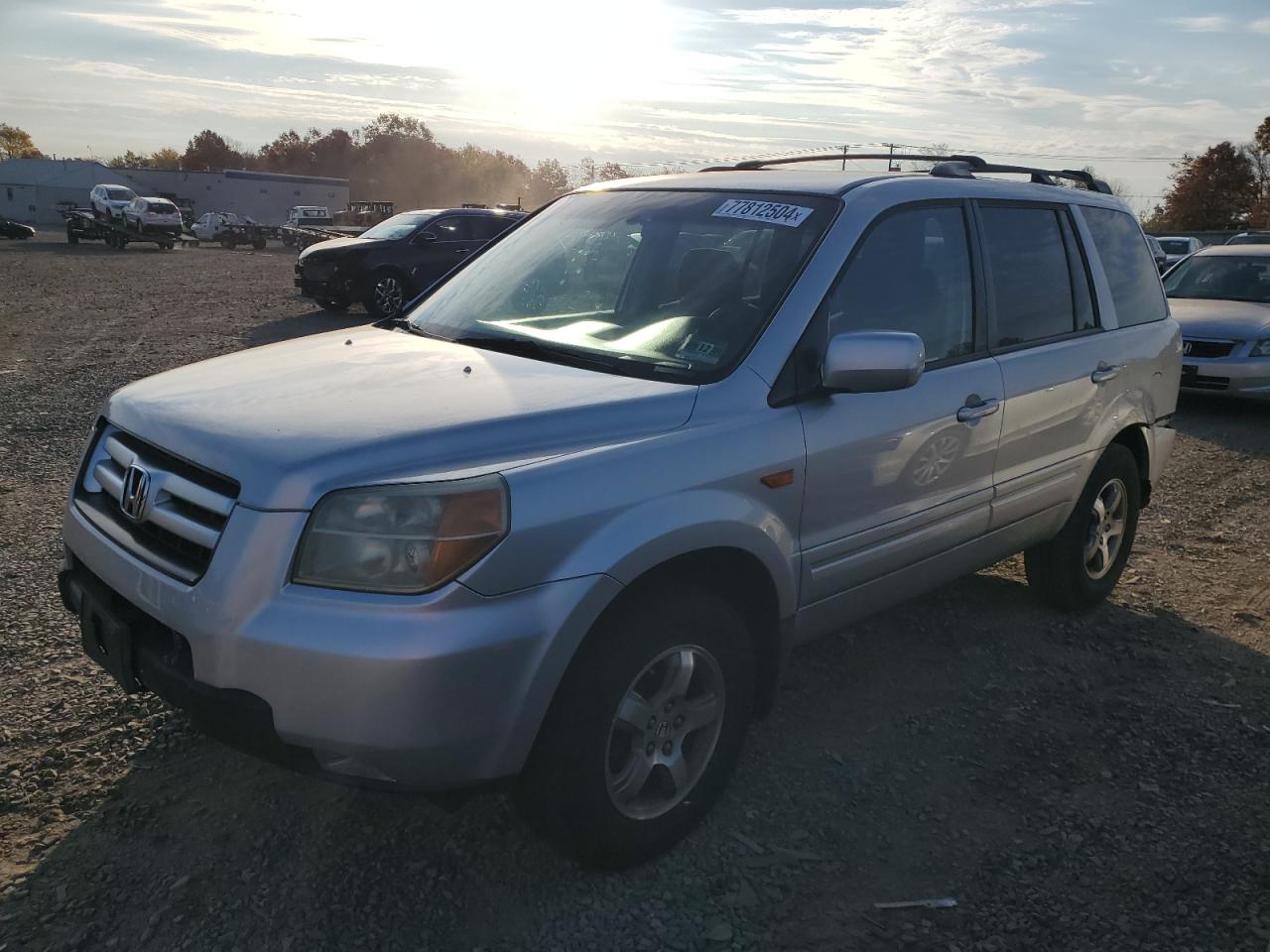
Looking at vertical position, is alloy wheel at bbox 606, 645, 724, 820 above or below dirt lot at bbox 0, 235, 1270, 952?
above

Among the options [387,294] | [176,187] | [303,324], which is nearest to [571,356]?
[303,324]

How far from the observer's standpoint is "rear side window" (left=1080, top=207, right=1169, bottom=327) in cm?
466

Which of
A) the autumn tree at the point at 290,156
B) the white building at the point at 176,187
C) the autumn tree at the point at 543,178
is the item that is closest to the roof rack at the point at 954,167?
the white building at the point at 176,187

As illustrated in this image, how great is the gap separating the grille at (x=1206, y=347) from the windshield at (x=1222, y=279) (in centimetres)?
120

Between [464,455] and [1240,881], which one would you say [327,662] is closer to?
[464,455]

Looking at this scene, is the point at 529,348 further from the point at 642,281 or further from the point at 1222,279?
the point at 1222,279

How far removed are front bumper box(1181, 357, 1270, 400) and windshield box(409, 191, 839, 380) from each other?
7.94 m

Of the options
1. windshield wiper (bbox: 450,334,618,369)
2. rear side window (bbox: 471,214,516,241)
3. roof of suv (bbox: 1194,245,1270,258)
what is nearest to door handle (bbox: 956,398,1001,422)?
windshield wiper (bbox: 450,334,618,369)

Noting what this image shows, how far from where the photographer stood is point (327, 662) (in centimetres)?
223

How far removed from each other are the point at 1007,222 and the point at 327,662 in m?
3.15

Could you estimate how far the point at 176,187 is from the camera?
74.7m

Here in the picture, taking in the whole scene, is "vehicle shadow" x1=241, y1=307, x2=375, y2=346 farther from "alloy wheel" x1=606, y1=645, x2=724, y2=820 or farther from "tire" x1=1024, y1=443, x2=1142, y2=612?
"alloy wheel" x1=606, y1=645, x2=724, y2=820

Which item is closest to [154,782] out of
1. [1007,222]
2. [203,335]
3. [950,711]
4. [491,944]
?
[491,944]

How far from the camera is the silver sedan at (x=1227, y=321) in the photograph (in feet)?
31.6
